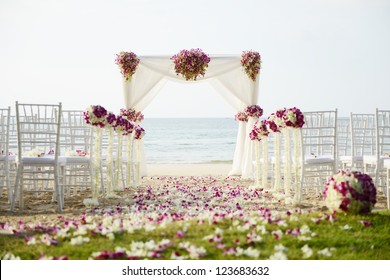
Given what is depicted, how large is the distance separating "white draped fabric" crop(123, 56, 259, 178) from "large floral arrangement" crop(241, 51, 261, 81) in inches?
4.9

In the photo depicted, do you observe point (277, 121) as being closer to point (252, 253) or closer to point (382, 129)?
point (382, 129)

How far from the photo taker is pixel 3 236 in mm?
4145

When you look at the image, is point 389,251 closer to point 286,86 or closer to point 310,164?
point 310,164

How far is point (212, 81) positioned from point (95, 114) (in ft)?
15.3

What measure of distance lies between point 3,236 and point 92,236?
→ 0.87 metres

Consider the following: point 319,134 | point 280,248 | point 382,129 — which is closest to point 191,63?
point 319,134

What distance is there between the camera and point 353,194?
14.9ft

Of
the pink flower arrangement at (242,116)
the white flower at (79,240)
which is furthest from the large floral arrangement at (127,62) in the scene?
the white flower at (79,240)

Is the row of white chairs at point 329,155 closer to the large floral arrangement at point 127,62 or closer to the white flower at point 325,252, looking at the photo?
the white flower at point 325,252

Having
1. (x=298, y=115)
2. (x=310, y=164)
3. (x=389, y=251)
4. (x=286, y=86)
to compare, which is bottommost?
(x=389, y=251)

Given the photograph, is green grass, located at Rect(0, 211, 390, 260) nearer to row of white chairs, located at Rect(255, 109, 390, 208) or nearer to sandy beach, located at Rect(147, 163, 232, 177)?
row of white chairs, located at Rect(255, 109, 390, 208)

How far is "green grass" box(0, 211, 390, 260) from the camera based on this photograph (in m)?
3.49

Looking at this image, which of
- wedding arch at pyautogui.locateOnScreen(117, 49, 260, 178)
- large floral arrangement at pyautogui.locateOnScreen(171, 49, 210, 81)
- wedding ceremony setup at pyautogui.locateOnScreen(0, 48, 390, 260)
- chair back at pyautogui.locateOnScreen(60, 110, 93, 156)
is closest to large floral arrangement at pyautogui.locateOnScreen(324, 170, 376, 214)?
Result: wedding ceremony setup at pyautogui.locateOnScreen(0, 48, 390, 260)
